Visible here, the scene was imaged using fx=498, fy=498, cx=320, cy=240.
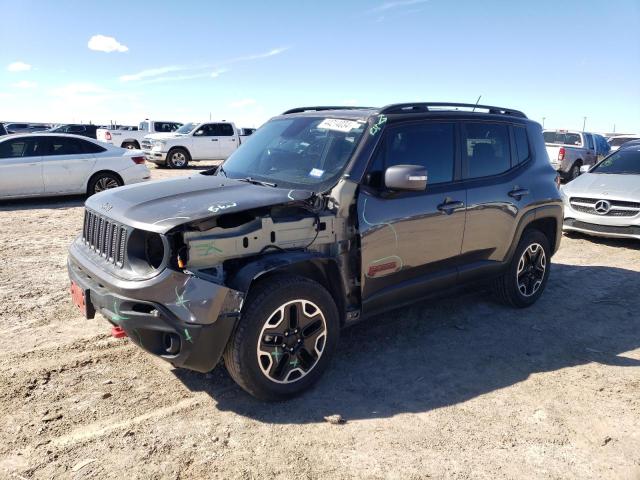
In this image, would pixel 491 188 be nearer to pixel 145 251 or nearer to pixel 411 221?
pixel 411 221

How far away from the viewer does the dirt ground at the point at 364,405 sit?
276 centimetres

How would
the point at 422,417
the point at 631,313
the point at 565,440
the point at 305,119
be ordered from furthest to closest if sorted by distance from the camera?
the point at 631,313, the point at 305,119, the point at 422,417, the point at 565,440

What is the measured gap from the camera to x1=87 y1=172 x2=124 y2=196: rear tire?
36.3ft

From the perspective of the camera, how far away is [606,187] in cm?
837

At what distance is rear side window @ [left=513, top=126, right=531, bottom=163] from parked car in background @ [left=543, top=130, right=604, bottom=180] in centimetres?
1194

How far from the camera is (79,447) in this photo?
283cm

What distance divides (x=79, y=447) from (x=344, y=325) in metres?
1.85

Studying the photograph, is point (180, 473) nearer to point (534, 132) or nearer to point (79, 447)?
point (79, 447)

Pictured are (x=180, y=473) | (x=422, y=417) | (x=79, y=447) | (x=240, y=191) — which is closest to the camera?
(x=180, y=473)

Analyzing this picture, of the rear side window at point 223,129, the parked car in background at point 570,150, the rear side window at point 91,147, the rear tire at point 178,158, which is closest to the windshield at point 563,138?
the parked car in background at point 570,150

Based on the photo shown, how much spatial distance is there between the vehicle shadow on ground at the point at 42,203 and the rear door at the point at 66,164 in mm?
347

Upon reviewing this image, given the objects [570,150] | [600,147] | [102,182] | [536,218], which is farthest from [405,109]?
[600,147]

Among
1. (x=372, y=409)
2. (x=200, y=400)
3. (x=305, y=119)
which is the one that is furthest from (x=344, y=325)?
(x=305, y=119)

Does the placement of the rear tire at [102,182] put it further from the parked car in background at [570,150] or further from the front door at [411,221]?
the parked car in background at [570,150]
